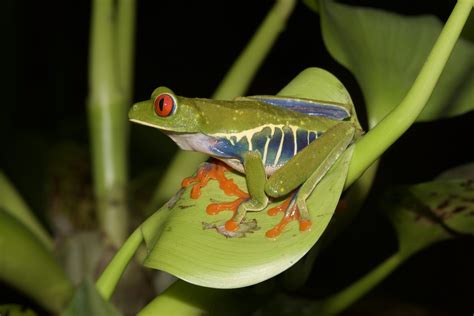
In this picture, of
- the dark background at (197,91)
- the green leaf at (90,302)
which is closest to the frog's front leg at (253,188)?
the green leaf at (90,302)

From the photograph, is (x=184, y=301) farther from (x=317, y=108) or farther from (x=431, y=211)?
(x=431, y=211)

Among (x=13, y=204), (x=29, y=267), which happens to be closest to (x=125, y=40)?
(x=13, y=204)

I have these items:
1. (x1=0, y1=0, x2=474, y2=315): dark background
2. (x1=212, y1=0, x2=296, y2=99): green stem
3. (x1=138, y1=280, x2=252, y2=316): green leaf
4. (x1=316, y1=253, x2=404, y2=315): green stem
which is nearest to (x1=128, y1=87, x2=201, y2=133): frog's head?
(x1=138, y1=280, x2=252, y2=316): green leaf

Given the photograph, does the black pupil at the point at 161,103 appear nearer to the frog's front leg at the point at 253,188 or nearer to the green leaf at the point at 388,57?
the frog's front leg at the point at 253,188

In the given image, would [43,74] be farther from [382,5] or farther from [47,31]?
[382,5]

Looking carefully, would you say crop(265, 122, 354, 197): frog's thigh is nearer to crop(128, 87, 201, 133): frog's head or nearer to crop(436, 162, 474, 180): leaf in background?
crop(128, 87, 201, 133): frog's head

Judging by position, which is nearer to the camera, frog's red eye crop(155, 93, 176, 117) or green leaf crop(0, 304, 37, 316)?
frog's red eye crop(155, 93, 176, 117)
